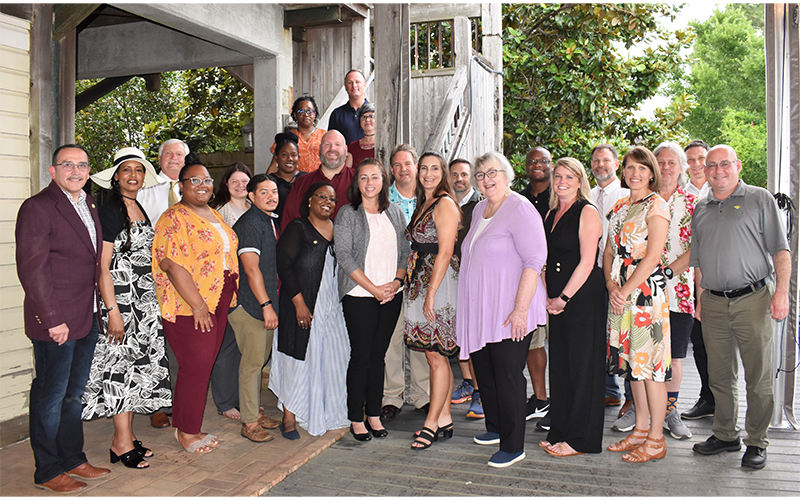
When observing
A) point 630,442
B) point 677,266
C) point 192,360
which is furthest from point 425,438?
point 677,266

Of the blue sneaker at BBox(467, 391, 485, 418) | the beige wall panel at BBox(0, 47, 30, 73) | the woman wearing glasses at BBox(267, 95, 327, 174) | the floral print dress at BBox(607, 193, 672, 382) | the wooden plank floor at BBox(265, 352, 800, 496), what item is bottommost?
the wooden plank floor at BBox(265, 352, 800, 496)

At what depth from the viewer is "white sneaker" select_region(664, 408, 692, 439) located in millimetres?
4062

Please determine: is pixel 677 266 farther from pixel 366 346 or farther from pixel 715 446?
pixel 366 346

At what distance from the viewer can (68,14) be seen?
4.54 meters

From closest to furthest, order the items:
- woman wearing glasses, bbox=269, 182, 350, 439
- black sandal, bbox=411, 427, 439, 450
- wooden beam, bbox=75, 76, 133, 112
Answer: black sandal, bbox=411, 427, 439, 450, woman wearing glasses, bbox=269, 182, 350, 439, wooden beam, bbox=75, 76, 133, 112

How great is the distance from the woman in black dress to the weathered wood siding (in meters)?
3.55

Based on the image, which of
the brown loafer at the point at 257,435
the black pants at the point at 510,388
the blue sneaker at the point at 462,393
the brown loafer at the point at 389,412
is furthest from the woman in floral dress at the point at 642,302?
Result: the brown loafer at the point at 257,435

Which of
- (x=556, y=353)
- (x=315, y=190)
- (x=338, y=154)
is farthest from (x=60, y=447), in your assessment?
(x=556, y=353)

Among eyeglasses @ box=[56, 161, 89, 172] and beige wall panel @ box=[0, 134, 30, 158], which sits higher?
beige wall panel @ box=[0, 134, 30, 158]

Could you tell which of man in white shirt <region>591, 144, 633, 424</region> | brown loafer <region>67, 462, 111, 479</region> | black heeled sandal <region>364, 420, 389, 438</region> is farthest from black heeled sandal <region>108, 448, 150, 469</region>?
man in white shirt <region>591, 144, 633, 424</region>

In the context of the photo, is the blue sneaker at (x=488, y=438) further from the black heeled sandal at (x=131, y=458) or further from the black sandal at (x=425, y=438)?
the black heeled sandal at (x=131, y=458)

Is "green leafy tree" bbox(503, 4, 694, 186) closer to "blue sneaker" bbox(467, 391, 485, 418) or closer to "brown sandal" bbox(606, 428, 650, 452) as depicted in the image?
"blue sneaker" bbox(467, 391, 485, 418)

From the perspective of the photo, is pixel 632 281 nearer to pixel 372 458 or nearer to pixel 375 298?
pixel 375 298

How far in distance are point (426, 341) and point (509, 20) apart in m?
8.55
